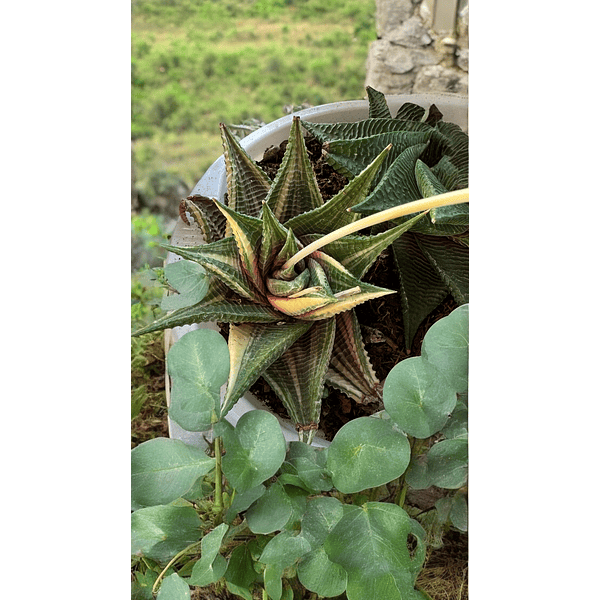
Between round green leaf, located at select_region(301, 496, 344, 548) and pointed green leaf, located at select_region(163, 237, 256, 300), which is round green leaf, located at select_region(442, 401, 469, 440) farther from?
pointed green leaf, located at select_region(163, 237, 256, 300)

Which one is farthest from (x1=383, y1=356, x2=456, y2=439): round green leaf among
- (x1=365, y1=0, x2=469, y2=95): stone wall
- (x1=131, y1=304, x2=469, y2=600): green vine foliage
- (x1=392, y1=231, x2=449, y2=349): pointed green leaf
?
(x1=365, y1=0, x2=469, y2=95): stone wall

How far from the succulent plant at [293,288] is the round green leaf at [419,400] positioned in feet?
0.30

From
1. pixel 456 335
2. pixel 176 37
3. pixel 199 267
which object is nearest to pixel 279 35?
pixel 176 37

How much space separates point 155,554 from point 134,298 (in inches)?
22.4

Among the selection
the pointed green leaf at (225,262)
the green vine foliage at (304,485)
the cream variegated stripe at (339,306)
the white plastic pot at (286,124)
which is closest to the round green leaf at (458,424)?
the green vine foliage at (304,485)

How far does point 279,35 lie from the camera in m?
0.65

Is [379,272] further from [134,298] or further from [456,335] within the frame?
[134,298]

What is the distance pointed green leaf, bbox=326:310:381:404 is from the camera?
58 cm

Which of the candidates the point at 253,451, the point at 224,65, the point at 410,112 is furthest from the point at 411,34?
the point at 253,451

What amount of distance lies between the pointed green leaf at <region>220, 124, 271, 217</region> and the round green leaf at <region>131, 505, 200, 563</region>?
0.30 m

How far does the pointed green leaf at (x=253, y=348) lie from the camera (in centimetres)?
52

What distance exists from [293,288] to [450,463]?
0.65ft

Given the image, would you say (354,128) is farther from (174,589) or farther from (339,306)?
(174,589)

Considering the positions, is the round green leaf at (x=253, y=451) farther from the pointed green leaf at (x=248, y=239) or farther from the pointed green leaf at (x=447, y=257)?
the pointed green leaf at (x=447, y=257)
